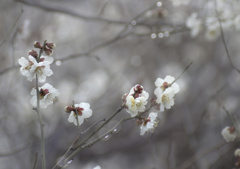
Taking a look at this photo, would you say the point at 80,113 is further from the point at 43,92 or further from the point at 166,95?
the point at 166,95

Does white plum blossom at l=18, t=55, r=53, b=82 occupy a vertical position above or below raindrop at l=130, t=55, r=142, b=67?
below

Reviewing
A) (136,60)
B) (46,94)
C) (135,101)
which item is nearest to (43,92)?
(46,94)

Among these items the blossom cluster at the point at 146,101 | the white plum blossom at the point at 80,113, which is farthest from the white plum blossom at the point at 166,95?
the white plum blossom at the point at 80,113

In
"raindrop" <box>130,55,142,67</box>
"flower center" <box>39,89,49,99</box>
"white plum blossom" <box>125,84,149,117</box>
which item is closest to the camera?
"white plum blossom" <box>125,84,149,117</box>

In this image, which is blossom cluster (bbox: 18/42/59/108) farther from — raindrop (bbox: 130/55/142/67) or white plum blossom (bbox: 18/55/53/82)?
raindrop (bbox: 130/55/142/67)

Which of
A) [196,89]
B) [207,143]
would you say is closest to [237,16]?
[196,89]

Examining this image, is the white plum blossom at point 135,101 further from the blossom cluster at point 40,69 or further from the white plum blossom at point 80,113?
the blossom cluster at point 40,69

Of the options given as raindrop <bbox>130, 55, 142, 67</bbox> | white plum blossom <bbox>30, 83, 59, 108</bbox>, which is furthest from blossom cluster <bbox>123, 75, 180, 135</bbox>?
raindrop <bbox>130, 55, 142, 67</bbox>
